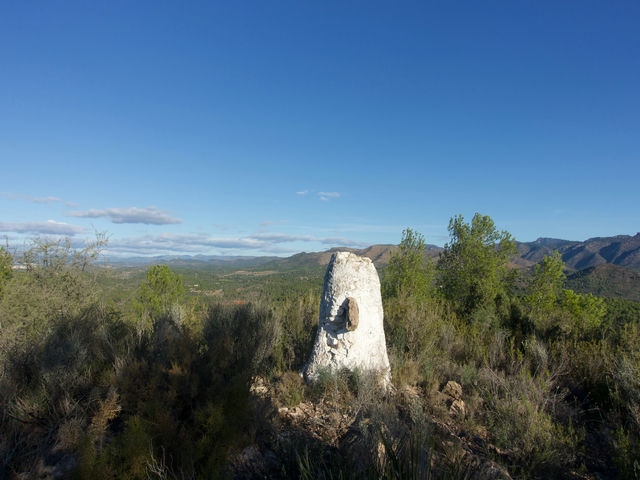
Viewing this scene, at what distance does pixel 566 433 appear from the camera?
13.5 feet

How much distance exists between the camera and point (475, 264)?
17891mm

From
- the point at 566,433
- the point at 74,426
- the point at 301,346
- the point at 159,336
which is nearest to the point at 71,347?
the point at 159,336

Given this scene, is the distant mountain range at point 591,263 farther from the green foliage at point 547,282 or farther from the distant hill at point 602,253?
the green foliage at point 547,282

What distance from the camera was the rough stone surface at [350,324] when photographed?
5.18m

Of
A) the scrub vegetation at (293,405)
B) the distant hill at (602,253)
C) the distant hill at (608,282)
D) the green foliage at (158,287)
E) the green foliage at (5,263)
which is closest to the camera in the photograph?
the scrub vegetation at (293,405)

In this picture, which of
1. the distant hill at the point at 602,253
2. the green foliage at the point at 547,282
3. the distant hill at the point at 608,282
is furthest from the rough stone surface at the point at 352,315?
the distant hill at the point at 602,253

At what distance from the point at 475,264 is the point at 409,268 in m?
3.78

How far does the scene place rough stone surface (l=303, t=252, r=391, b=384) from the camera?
5176 millimetres

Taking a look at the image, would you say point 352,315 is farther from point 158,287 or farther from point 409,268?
point 158,287

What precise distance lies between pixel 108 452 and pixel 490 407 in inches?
186

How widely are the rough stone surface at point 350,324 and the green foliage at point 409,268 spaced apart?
11475 mm

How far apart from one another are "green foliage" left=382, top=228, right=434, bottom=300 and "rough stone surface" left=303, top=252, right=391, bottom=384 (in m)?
11.5

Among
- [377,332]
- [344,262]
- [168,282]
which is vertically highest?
[344,262]

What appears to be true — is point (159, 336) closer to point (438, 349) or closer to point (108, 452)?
point (108, 452)
